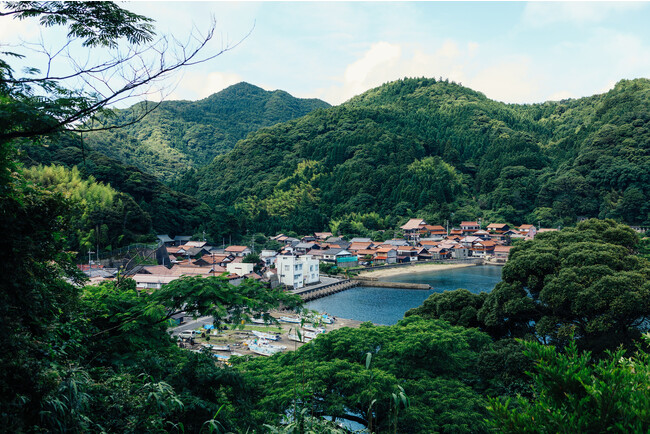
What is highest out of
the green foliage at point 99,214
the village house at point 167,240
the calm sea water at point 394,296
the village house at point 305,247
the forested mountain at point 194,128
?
the forested mountain at point 194,128

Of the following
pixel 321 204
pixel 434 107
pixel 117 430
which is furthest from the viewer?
pixel 434 107

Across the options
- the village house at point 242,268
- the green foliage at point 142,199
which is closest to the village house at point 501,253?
the village house at point 242,268

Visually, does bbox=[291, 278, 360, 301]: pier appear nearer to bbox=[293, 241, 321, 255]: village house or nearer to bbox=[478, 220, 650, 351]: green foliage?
bbox=[293, 241, 321, 255]: village house

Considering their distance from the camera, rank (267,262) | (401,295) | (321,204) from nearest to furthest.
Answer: (401,295)
(267,262)
(321,204)

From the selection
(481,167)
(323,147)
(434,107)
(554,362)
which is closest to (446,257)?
(481,167)

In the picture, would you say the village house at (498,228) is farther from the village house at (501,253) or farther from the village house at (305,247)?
the village house at (305,247)

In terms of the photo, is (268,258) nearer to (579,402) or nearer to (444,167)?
(579,402)

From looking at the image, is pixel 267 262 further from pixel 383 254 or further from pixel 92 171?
pixel 92 171
